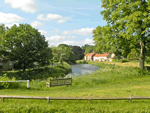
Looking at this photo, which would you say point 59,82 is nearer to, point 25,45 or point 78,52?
point 25,45

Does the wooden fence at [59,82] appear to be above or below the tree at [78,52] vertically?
below

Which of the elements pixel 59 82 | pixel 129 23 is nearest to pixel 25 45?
pixel 59 82

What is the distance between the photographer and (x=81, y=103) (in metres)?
8.66

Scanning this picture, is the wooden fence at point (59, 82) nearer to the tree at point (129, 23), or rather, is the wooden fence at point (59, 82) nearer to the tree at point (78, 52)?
the tree at point (129, 23)

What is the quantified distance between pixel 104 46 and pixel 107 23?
4326 mm

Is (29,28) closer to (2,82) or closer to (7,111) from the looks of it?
(2,82)

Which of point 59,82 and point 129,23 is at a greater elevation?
point 129,23

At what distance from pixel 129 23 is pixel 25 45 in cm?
2315

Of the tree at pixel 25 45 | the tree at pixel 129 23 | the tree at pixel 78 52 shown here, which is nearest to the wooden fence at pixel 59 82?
the tree at pixel 129 23

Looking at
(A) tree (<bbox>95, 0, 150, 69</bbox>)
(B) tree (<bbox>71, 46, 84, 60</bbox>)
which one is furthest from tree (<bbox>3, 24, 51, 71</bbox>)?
(B) tree (<bbox>71, 46, 84, 60</bbox>)

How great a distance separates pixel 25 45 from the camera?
32.7 metres

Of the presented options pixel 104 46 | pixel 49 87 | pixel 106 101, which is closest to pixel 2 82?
pixel 49 87

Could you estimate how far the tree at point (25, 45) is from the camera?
31.8 meters

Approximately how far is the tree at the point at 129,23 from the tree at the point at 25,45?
16.7 meters
